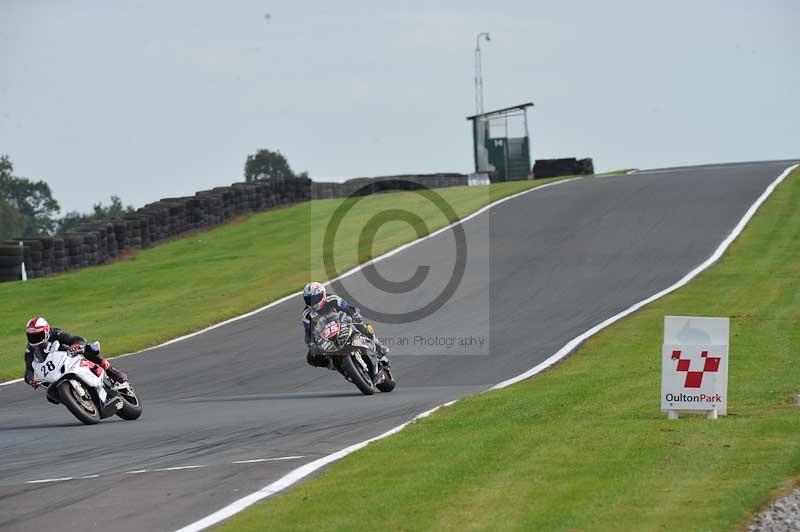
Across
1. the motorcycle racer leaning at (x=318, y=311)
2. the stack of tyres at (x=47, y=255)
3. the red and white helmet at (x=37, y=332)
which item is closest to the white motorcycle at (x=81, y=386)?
the red and white helmet at (x=37, y=332)

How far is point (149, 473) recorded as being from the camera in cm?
1111

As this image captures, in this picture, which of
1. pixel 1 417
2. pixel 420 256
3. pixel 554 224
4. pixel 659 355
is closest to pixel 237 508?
pixel 1 417

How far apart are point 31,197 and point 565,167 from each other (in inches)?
2517

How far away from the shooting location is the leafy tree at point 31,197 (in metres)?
103

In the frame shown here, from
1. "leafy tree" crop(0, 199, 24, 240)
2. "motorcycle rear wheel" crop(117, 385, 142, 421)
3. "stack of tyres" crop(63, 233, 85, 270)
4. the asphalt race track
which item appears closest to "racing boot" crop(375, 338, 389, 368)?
the asphalt race track

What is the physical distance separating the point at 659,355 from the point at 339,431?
280 inches

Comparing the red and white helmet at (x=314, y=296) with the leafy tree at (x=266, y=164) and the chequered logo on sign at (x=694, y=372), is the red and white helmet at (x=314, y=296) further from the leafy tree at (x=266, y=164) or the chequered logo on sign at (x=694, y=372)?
the leafy tree at (x=266, y=164)

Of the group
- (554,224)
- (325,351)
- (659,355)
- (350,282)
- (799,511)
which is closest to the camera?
(799,511)

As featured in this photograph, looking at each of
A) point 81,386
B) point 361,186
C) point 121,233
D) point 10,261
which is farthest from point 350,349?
point 361,186

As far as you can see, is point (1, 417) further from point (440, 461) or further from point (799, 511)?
point (799, 511)

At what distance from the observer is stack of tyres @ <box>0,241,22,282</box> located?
36.7 metres

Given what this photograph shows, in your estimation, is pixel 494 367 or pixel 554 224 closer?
pixel 494 367

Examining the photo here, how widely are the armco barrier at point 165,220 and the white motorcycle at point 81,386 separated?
22.3 meters

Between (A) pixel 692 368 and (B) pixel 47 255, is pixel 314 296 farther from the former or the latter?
(B) pixel 47 255
